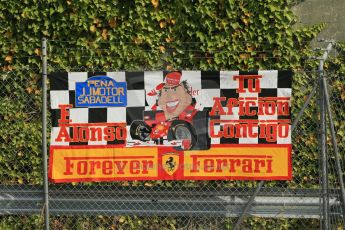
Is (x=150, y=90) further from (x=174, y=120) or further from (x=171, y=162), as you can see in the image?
(x=171, y=162)

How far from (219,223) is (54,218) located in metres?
1.96

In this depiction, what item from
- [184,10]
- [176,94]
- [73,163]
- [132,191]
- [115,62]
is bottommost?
[132,191]

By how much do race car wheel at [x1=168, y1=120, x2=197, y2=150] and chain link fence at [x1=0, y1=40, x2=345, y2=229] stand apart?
0.77 meters

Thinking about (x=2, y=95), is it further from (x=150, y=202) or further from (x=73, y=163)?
(x=150, y=202)

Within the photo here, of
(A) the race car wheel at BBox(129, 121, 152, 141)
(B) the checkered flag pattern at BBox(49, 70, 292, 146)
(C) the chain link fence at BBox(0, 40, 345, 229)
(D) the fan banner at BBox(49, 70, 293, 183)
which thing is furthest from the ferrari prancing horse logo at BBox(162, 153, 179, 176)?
(C) the chain link fence at BBox(0, 40, 345, 229)

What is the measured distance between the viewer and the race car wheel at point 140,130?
17.9 feet

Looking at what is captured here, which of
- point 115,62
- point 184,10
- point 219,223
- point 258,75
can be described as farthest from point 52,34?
point 219,223

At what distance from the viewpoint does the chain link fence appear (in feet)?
19.4

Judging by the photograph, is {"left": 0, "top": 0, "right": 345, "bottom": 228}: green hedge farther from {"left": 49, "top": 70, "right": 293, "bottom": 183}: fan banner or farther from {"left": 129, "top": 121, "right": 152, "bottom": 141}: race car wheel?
{"left": 129, "top": 121, "right": 152, "bottom": 141}: race car wheel

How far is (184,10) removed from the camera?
6.06 metres

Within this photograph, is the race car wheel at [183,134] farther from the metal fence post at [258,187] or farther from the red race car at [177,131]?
the metal fence post at [258,187]

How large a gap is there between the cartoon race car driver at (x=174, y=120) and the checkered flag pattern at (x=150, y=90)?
0.19ft

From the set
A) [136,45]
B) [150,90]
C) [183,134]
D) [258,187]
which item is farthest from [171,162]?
[136,45]

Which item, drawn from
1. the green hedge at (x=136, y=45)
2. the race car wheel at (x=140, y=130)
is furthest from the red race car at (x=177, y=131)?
the green hedge at (x=136, y=45)
